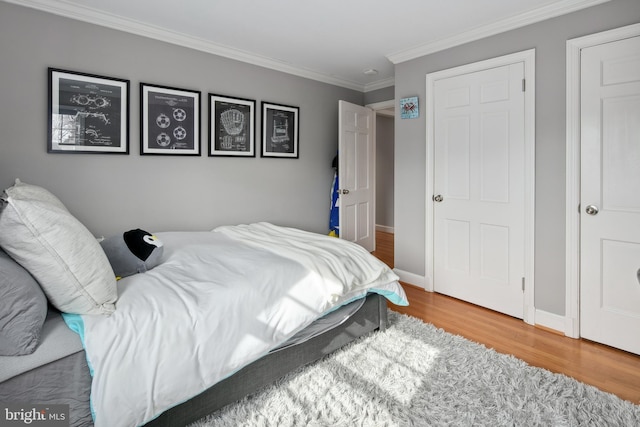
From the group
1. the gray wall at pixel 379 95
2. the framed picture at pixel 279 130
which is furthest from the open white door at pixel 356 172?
the framed picture at pixel 279 130

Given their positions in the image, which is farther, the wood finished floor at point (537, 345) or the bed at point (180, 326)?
the wood finished floor at point (537, 345)

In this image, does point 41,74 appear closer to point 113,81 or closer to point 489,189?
point 113,81

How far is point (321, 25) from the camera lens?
304cm

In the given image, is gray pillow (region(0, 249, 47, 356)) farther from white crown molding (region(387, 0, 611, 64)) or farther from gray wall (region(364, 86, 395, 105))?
gray wall (region(364, 86, 395, 105))

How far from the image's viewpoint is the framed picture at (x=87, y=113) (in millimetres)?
2686

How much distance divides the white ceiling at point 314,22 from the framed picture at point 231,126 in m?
0.47

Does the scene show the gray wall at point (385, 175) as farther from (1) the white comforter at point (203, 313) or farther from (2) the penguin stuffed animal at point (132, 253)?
(2) the penguin stuffed animal at point (132, 253)

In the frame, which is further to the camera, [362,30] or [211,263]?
[362,30]

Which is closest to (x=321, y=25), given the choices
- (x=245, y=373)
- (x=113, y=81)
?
(x=113, y=81)

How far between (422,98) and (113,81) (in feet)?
9.33

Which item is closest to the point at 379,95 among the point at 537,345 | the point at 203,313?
the point at 537,345

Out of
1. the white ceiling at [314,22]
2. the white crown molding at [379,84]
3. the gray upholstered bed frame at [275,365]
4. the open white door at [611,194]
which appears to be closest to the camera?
the gray upholstered bed frame at [275,365]

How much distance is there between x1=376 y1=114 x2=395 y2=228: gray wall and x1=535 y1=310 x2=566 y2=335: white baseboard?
4.52 m

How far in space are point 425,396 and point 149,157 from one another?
2870 mm
